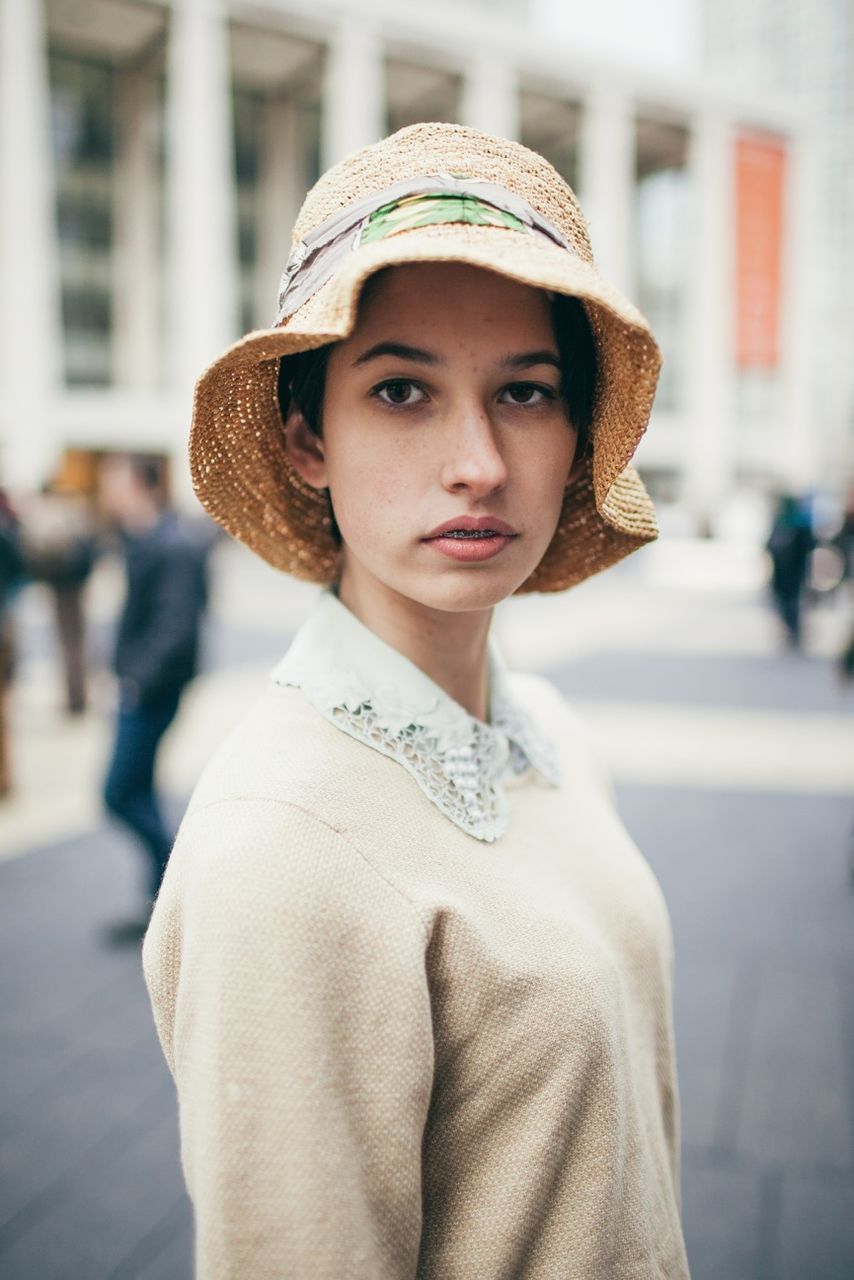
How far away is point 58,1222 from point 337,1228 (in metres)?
2.15

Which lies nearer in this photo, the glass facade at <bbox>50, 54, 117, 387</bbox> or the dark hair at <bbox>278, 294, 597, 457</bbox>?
the dark hair at <bbox>278, 294, 597, 457</bbox>

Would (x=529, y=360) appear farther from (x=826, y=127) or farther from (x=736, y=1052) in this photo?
(x=826, y=127)

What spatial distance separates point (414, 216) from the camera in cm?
90

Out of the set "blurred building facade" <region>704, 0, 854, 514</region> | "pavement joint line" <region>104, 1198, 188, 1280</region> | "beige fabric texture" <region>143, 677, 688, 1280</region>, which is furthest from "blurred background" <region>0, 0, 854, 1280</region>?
"blurred building facade" <region>704, 0, 854, 514</region>

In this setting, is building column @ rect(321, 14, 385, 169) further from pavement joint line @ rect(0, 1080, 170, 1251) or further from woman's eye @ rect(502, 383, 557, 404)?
woman's eye @ rect(502, 383, 557, 404)

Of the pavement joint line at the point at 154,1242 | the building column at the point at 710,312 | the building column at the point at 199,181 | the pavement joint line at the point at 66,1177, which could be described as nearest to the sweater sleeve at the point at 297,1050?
the pavement joint line at the point at 154,1242

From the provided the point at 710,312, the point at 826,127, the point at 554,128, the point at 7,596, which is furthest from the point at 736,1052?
the point at 826,127

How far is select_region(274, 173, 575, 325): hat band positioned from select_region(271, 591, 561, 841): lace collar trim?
0.36 meters

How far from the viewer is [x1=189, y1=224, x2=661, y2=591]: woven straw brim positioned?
33.2 inches

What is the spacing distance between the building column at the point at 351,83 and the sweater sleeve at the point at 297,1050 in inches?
1430

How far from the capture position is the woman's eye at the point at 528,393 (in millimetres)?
982

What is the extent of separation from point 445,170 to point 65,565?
23.5 ft

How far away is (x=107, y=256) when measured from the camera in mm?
35406

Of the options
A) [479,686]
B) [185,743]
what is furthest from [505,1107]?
[185,743]
